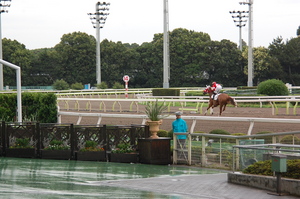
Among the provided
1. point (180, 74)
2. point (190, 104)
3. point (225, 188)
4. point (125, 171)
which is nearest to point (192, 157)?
point (125, 171)

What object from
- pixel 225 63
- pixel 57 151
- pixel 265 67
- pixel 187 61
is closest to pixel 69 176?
pixel 57 151

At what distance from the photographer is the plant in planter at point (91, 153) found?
16.1m

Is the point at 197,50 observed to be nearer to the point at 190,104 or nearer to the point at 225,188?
the point at 190,104

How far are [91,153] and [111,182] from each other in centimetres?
424

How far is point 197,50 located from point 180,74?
13.2ft

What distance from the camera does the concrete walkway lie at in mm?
10258

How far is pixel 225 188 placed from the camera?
36.1 feet

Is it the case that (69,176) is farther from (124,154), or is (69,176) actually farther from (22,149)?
(22,149)

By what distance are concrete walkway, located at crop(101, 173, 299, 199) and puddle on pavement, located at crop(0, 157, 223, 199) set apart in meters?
0.36

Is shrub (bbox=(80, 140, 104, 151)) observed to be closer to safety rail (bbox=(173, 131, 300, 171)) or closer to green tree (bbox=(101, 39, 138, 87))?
safety rail (bbox=(173, 131, 300, 171))

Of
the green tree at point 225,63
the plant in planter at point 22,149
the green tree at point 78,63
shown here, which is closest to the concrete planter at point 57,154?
the plant in planter at point 22,149

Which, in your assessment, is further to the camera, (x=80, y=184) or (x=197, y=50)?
(x=197, y=50)

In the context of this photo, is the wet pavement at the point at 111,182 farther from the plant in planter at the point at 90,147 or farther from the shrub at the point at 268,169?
the plant in planter at the point at 90,147

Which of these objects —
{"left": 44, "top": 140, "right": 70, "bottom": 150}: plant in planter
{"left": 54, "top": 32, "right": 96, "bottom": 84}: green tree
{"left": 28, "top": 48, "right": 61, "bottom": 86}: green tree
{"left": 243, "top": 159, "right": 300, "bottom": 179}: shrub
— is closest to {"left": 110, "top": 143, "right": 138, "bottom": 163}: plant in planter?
{"left": 44, "top": 140, "right": 70, "bottom": 150}: plant in planter
